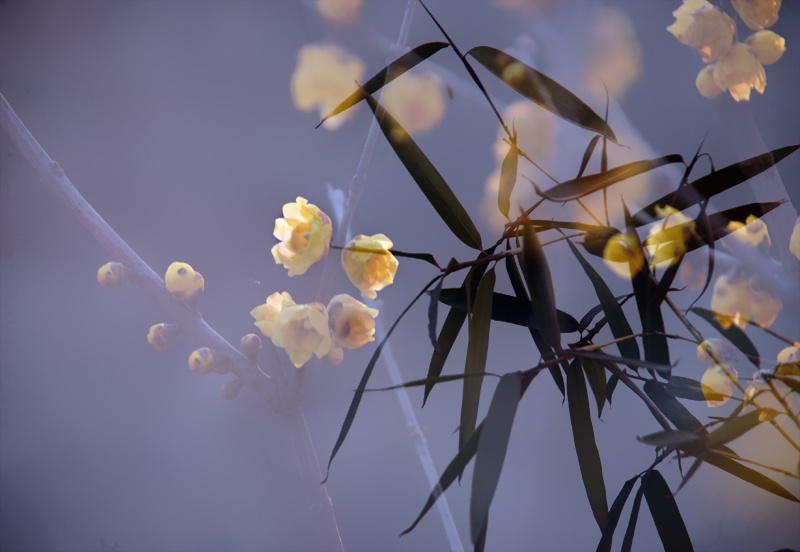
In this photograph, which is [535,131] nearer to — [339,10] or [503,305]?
[339,10]

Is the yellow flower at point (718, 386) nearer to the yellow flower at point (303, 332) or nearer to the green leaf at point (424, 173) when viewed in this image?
the green leaf at point (424, 173)

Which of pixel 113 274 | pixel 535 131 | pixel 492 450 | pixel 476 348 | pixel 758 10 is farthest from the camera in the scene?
pixel 535 131

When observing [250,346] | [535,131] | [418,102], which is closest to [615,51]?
[535,131]

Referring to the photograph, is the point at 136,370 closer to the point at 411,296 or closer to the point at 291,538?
the point at 291,538

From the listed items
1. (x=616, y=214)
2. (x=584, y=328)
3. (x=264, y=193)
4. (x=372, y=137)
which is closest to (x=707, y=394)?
(x=584, y=328)

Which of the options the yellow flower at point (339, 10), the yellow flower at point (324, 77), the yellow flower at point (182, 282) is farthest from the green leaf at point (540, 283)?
the yellow flower at point (339, 10)

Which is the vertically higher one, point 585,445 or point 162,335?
point 162,335

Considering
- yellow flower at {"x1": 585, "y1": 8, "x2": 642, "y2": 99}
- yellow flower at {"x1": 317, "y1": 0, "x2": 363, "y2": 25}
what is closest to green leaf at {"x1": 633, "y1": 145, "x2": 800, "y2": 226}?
yellow flower at {"x1": 585, "y1": 8, "x2": 642, "y2": 99}
